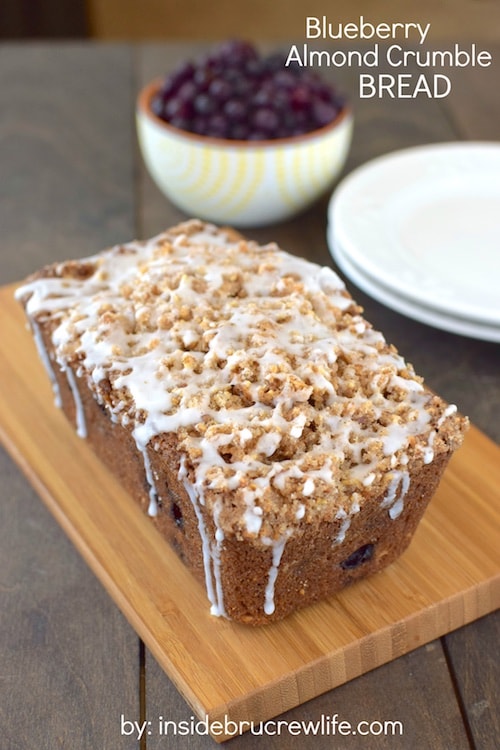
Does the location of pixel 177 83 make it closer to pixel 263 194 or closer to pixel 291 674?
pixel 263 194

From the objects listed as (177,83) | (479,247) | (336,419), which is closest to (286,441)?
(336,419)

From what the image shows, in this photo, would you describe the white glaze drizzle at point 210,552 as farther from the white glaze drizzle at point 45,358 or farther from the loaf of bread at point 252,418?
the white glaze drizzle at point 45,358

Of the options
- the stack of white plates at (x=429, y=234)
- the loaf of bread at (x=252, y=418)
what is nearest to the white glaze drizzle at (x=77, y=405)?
the loaf of bread at (x=252, y=418)

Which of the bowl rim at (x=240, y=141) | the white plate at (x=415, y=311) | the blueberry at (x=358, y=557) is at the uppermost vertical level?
the bowl rim at (x=240, y=141)

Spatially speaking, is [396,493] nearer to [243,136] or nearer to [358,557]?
[358,557]

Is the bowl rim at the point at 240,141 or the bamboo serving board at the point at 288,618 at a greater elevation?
the bowl rim at the point at 240,141

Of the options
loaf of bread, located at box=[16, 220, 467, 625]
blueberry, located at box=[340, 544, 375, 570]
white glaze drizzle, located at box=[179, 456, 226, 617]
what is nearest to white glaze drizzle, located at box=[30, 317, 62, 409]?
loaf of bread, located at box=[16, 220, 467, 625]

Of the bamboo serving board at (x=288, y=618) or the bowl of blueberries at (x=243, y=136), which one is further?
the bowl of blueberries at (x=243, y=136)
